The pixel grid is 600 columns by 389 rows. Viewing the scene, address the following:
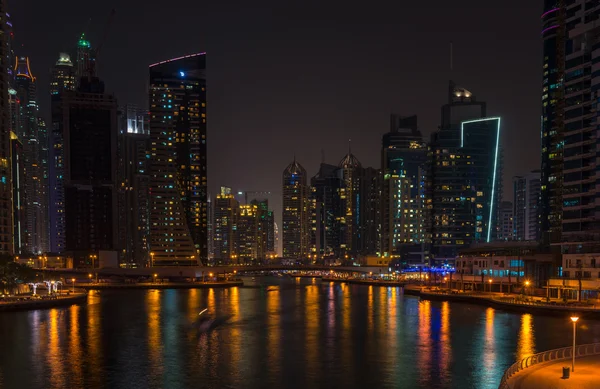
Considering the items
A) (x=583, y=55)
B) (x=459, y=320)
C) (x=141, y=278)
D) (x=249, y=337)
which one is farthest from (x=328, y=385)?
(x=141, y=278)

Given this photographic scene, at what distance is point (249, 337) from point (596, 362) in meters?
35.8

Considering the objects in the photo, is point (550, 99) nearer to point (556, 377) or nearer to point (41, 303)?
point (41, 303)

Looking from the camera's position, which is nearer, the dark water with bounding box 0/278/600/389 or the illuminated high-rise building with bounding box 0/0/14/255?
the dark water with bounding box 0/278/600/389

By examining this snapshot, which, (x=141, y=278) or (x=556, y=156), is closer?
(x=556, y=156)

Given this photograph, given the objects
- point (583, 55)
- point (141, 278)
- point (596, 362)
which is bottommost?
point (141, 278)

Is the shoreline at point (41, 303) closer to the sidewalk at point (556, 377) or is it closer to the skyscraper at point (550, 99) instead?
the sidewalk at point (556, 377)

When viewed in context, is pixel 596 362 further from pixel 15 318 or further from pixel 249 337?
pixel 15 318

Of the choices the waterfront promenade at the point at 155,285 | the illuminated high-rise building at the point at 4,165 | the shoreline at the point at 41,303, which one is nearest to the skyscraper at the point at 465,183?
the waterfront promenade at the point at 155,285

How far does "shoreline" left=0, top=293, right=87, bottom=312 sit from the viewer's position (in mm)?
89000

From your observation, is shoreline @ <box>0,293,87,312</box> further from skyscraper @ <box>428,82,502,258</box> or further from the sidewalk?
skyscraper @ <box>428,82,502,258</box>

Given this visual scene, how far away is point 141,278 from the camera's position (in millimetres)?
178500

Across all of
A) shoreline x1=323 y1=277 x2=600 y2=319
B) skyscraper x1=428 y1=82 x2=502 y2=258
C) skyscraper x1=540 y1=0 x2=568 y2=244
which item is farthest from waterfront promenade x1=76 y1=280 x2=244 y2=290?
skyscraper x1=540 y1=0 x2=568 y2=244

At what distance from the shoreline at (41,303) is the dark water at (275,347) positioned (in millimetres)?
3965

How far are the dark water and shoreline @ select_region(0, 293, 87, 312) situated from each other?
13.0 feet
